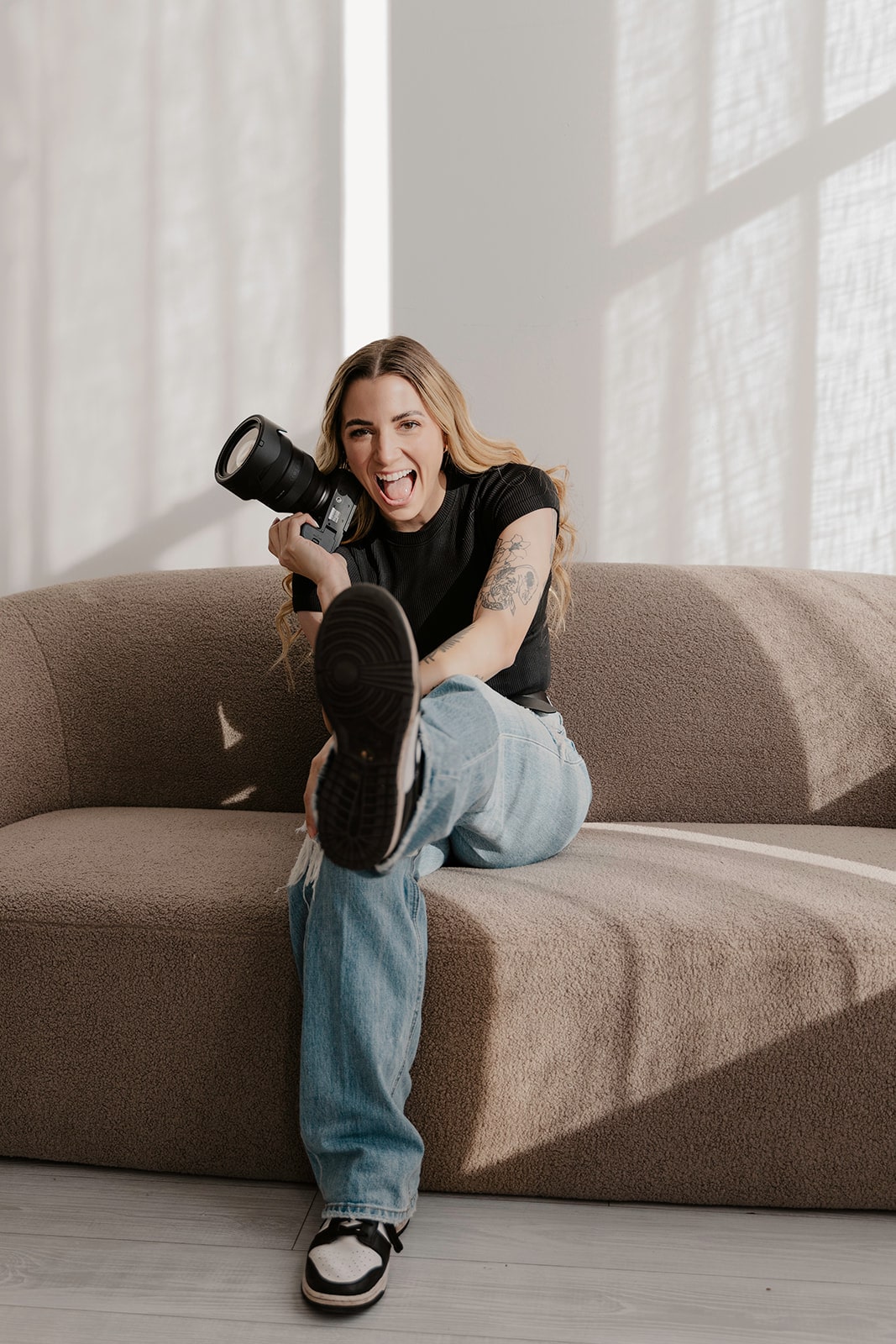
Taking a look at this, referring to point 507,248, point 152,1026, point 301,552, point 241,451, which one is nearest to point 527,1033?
point 152,1026

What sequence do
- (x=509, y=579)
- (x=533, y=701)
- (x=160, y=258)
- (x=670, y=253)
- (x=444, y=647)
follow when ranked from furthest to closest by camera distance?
(x=160, y=258), (x=670, y=253), (x=533, y=701), (x=509, y=579), (x=444, y=647)

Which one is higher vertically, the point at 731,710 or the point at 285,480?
the point at 285,480

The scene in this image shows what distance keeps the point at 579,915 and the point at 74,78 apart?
1848 mm

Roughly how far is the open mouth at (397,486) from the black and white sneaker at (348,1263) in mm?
842

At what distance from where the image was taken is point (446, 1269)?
3.17 feet

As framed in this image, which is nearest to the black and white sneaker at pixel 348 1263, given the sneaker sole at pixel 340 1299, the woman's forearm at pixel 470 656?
the sneaker sole at pixel 340 1299

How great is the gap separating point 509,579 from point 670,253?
92 cm

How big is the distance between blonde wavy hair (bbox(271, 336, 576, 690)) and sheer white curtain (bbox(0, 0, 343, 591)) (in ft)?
1.81

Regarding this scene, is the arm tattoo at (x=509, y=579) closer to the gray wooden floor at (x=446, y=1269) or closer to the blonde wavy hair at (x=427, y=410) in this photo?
the blonde wavy hair at (x=427, y=410)

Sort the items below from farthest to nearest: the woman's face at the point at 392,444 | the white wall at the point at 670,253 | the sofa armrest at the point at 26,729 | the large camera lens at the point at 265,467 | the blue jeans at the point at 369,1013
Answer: the white wall at the point at 670,253 < the sofa armrest at the point at 26,729 < the woman's face at the point at 392,444 < the large camera lens at the point at 265,467 < the blue jeans at the point at 369,1013

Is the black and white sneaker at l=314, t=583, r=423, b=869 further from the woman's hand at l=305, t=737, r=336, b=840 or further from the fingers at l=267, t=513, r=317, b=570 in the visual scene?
the fingers at l=267, t=513, r=317, b=570

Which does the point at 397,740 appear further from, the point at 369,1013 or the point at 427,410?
the point at 427,410

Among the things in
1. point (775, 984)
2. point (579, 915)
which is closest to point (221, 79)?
point (579, 915)

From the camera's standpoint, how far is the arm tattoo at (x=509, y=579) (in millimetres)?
1236
